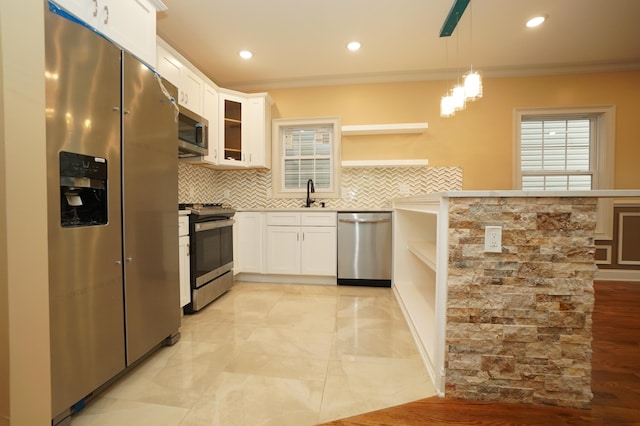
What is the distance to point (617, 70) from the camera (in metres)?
3.41

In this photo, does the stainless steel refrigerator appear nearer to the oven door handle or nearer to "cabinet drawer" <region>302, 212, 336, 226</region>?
the oven door handle

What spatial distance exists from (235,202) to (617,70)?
518cm

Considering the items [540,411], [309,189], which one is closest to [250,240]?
[309,189]

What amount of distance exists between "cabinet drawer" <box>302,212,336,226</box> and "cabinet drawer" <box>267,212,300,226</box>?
0.10 metres

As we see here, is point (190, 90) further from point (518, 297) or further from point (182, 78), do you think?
point (518, 297)

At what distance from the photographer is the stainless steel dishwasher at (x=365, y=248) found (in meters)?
3.19

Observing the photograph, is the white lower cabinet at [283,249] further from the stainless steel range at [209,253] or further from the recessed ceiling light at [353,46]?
the recessed ceiling light at [353,46]

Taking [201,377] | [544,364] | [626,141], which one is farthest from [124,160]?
[626,141]

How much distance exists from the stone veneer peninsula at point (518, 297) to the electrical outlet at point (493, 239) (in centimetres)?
2

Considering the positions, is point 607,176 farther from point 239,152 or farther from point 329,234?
point 239,152

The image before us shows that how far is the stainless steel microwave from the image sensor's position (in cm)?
251

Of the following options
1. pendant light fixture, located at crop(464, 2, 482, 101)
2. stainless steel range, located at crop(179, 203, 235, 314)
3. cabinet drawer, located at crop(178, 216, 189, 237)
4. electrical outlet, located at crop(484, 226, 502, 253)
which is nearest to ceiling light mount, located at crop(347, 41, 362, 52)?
pendant light fixture, located at crop(464, 2, 482, 101)

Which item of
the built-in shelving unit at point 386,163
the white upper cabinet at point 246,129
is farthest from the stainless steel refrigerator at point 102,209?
the built-in shelving unit at point 386,163

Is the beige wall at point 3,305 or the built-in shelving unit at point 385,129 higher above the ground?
the built-in shelving unit at point 385,129
